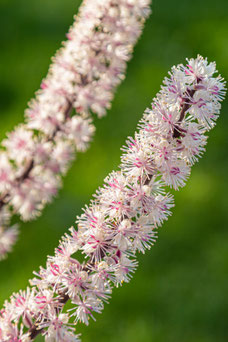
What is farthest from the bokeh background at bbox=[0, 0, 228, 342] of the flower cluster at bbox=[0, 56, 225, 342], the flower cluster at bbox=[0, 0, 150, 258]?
the flower cluster at bbox=[0, 56, 225, 342]

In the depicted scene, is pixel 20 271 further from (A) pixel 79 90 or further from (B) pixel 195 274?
(A) pixel 79 90

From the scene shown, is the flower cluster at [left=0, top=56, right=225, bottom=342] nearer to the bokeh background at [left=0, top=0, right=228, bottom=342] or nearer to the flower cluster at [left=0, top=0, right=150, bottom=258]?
the flower cluster at [left=0, top=0, right=150, bottom=258]

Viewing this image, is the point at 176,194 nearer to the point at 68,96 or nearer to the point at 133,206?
the point at 68,96

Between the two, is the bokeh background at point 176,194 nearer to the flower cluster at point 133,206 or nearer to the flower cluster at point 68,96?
the flower cluster at point 68,96

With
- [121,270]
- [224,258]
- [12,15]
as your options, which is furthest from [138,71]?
[121,270]

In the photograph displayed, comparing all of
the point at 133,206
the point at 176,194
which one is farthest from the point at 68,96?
the point at 176,194

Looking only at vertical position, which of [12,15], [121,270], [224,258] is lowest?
[121,270]
